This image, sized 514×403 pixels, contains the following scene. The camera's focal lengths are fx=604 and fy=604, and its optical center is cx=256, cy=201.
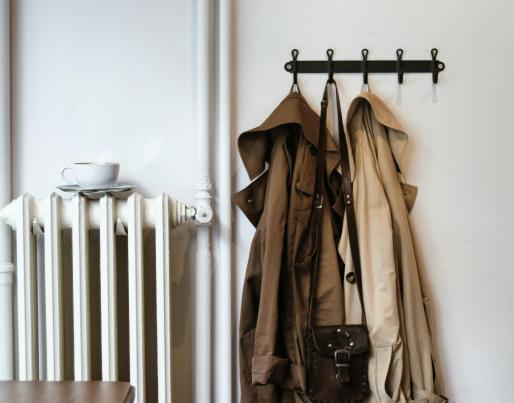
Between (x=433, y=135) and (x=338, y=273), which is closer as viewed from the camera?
(x=338, y=273)

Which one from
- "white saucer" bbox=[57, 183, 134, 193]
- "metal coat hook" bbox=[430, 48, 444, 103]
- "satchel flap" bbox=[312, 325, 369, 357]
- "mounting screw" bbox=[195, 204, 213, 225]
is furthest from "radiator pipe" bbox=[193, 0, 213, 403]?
"metal coat hook" bbox=[430, 48, 444, 103]

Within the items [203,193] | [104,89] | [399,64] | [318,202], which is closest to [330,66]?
[399,64]

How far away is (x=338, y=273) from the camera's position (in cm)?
162

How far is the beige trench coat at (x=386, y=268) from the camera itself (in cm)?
157

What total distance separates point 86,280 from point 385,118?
0.92 m

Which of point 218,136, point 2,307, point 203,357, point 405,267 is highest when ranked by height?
point 218,136

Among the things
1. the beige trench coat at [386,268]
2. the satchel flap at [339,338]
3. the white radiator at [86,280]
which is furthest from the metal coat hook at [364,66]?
the satchel flap at [339,338]

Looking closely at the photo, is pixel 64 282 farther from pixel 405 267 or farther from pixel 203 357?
pixel 405 267

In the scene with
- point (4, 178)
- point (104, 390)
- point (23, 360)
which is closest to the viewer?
point (104, 390)

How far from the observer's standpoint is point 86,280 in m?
1.58

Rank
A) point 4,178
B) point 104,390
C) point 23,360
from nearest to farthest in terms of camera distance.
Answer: point 104,390 < point 23,360 < point 4,178

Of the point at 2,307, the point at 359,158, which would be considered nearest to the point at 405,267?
the point at 359,158

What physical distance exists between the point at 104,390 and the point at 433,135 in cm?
125

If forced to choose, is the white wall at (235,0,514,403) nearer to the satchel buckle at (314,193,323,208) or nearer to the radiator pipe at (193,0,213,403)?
the radiator pipe at (193,0,213,403)
